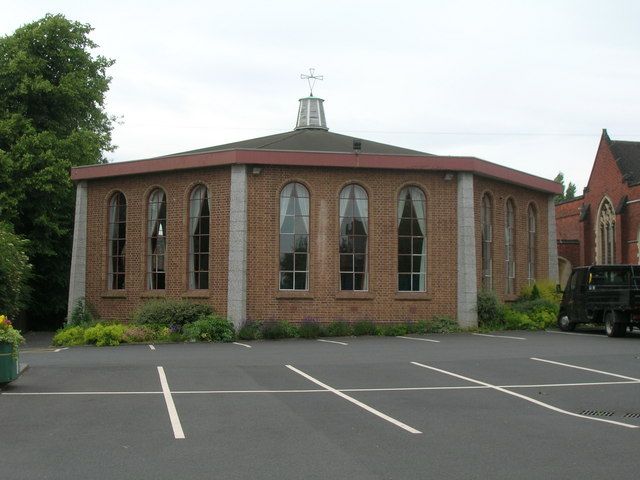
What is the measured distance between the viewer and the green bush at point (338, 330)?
976 inches

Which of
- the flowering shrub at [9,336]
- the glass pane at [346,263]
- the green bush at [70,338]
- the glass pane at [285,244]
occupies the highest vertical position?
the glass pane at [285,244]

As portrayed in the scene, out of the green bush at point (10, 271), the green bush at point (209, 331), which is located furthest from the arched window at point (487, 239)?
the green bush at point (10, 271)

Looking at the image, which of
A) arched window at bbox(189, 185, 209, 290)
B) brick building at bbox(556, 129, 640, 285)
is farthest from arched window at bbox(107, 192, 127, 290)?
brick building at bbox(556, 129, 640, 285)

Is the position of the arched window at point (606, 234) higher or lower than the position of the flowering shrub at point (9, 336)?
higher

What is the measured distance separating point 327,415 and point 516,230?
20.9m

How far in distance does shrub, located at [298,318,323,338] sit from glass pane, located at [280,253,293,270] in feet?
6.03

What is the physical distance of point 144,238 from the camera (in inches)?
1085

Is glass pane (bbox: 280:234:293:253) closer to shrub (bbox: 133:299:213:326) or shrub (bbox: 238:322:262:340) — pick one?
shrub (bbox: 238:322:262:340)

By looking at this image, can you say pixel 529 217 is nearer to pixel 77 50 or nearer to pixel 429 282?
pixel 429 282

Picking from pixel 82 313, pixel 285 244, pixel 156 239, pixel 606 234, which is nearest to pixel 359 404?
pixel 285 244

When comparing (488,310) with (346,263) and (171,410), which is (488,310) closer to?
(346,263)

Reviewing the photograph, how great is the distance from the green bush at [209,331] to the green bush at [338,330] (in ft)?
9.49

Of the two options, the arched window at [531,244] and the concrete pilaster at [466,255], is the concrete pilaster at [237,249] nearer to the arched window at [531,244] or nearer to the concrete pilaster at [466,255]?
the concrete pilaster at [466,255]

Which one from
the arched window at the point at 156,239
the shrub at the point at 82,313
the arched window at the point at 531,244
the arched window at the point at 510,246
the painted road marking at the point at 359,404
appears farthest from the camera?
the arched window at the point at 531,244
